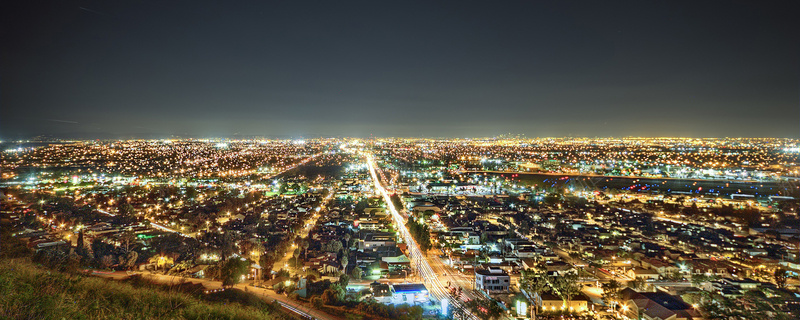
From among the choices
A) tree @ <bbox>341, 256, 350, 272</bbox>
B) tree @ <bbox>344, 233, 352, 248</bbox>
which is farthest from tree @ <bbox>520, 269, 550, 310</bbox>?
tree @ <bbox>344, 233, 352, 248</bbox>

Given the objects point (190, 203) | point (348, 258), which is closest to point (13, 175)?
point (190, 203)

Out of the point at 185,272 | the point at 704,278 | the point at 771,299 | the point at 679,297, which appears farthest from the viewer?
the point at 185,272

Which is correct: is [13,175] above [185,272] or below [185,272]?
above

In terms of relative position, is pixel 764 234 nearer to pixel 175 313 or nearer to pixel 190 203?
pixel 175 313

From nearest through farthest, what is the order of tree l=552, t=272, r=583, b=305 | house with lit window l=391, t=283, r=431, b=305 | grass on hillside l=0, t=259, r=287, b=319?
grass on hillside l=0, t=259, r=287, b=319 → tree l=552, t=272, r=583, b=305 → house with lit window l=391, t=283, r=431, b=305

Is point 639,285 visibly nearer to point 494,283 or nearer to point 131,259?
point 494,283

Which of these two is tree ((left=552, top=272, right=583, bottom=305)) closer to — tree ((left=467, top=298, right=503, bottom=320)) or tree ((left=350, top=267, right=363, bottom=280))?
tree ((left=467, top=298, right=503, bottom=320))

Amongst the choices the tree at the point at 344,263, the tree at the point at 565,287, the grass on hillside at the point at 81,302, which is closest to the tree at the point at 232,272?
the tree at the point at 344,263
